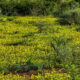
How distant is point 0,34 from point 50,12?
901 centimetres

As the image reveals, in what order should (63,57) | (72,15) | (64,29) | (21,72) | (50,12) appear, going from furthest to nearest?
(50,12) < (72,15) < (64,29) < (63,57) < (21,72)

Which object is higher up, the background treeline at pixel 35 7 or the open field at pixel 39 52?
the open field at pixel 39 52

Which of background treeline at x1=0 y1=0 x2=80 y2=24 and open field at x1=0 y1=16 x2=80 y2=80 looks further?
background treeline at x1=0 y1=0 x2=80 y2=24

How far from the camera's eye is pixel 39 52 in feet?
34.5

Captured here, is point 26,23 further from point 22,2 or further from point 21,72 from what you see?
point 21,72

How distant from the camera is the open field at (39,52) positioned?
7.87 m

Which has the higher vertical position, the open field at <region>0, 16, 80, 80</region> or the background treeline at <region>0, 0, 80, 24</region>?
the open field at <region>0, 16, 80, 80</region>

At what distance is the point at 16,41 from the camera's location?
41.7ft

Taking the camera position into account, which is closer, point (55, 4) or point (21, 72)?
point (21, 72)

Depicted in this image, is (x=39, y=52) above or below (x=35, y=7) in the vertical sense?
above

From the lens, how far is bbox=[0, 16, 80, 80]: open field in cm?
787

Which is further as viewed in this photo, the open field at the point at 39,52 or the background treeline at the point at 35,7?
the background treeline at the point at 35,7

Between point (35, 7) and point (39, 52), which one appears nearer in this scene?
point (39, 52)

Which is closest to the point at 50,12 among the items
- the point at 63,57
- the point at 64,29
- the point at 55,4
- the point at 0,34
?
the point at 55,4
